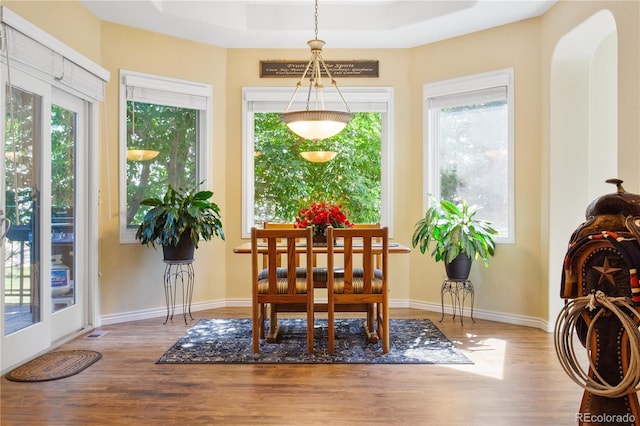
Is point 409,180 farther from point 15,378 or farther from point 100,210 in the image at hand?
point 15,378

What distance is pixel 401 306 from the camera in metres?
5.26

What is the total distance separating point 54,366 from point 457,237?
125 inches

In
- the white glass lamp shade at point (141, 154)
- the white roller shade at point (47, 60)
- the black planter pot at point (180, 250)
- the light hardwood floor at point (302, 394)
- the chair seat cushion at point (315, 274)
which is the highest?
the white roller shade at point (47, 60)

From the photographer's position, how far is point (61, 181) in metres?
3.95

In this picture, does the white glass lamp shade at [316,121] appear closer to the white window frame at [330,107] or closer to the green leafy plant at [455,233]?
the green leafy plant at [455,233]

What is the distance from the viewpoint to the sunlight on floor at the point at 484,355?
3.14 metres

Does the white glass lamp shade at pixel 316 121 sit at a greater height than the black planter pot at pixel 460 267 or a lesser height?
greater

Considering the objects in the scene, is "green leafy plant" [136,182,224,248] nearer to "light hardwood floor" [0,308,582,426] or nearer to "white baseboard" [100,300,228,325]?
"white baseboard" [100,300,228,325]

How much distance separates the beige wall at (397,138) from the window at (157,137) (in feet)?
0.34

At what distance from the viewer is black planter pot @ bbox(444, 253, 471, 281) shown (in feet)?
14.4

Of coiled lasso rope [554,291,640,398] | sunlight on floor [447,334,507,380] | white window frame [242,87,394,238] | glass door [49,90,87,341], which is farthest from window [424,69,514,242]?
glass door [49,90,87,341]

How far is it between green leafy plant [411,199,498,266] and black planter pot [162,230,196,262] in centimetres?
204

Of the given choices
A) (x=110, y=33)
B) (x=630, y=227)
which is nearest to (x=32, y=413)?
(x=630, y=227)

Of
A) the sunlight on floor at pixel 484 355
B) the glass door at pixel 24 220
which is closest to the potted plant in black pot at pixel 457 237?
→ the sunlight on floor at pixel 484 355
